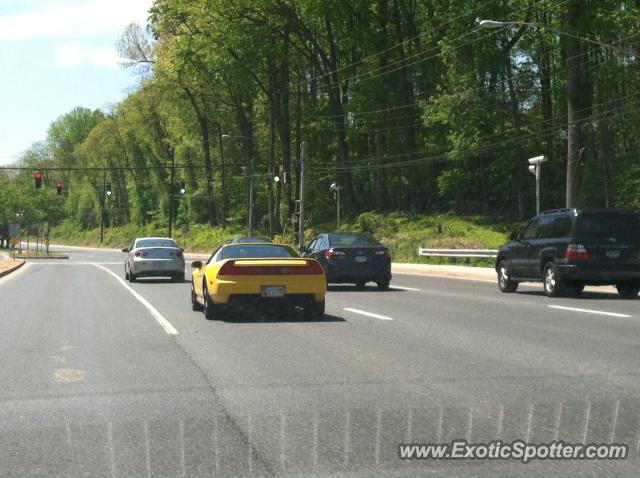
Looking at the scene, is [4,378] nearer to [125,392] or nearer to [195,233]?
[125,392]

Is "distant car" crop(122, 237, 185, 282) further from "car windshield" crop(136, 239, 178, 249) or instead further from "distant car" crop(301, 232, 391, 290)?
"distant car" crop(301, 232, 391, 290)

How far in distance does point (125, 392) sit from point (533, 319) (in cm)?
858

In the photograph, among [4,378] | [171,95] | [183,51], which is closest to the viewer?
[4,378]

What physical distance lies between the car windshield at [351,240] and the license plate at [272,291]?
934cm

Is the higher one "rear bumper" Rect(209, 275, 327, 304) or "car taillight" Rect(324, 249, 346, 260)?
"car taillight" Rect(324, 249, 346, 260)

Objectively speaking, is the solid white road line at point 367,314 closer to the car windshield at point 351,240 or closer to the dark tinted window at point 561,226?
the dark tinted window at point 561,226

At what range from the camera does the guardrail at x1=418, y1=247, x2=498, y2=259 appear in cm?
3422

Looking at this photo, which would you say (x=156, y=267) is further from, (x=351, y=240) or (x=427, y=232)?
(x=427, y=232)

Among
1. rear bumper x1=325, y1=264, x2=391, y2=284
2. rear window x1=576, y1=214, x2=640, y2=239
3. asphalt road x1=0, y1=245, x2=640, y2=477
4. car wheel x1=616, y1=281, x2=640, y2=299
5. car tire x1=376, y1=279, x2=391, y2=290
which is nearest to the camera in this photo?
asphalt road x1=0, y1=245, x2=640, y2=477

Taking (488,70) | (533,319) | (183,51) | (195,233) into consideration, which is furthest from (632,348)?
(195,233)

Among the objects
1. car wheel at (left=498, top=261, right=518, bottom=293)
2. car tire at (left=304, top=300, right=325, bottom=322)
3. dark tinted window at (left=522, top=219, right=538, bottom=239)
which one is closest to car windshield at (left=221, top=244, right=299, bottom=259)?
car tire at (left=304, top=300, right=325, bottom=322)

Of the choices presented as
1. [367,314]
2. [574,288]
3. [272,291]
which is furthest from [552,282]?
[272,291]

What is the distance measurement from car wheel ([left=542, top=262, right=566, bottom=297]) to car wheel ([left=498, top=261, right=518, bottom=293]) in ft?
5.74

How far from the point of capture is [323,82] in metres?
65.6
